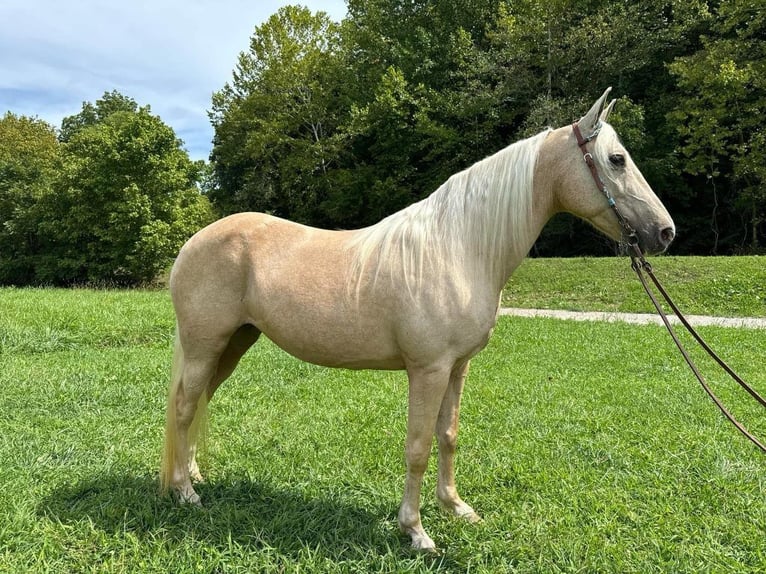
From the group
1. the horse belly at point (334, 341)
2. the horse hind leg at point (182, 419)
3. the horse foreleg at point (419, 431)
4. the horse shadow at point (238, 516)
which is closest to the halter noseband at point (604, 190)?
the horse foreleg at point (419, 431)

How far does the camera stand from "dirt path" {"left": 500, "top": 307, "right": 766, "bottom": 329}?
27.4ft

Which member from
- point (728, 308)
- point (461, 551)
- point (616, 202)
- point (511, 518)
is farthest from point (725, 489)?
point (728, 308)

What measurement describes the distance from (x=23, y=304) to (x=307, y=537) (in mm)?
8905

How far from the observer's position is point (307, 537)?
7.72ft

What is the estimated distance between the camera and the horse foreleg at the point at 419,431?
7.02 ft

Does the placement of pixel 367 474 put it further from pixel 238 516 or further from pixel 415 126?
pixel 415 126

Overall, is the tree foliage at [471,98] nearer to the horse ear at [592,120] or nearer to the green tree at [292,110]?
the green tree at [292,110]

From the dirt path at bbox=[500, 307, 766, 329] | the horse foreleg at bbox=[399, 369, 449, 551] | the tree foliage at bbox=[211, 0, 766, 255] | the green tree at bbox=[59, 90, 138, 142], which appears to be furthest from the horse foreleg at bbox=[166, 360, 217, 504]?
the green tree at bbox=[59, 90, 138, 142]

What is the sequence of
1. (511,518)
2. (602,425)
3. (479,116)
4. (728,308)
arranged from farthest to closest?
1. (479,116)
2. (728,308)
3. (602,425)
4. (511,518)

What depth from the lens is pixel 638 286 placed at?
1111cm

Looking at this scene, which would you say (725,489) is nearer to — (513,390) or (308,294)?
(513,390)

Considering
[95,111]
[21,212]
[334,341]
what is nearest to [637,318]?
[334,341]

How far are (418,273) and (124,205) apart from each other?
773 inches

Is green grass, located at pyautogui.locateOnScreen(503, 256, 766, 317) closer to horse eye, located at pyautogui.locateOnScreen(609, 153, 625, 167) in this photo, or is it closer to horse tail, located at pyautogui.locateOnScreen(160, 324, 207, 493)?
horse eye, located at pyautogui.locateOnScreen(609, 153, 625, 167)
